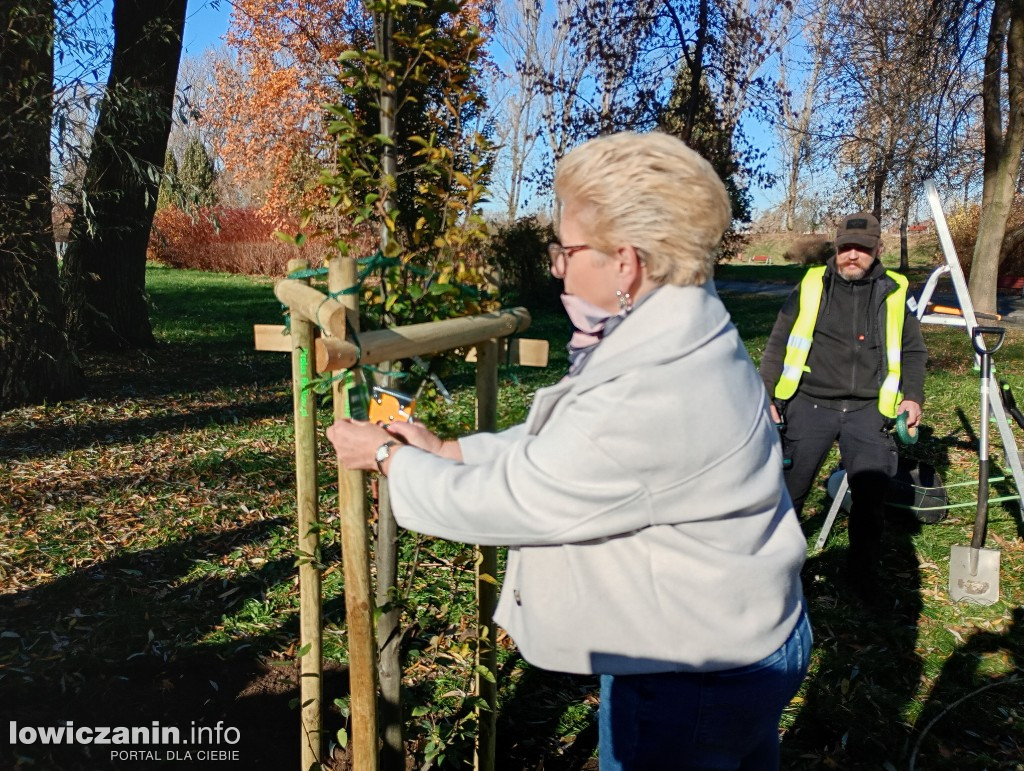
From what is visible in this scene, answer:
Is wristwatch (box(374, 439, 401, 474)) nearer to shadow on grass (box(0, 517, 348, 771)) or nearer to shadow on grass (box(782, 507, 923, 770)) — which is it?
shadow on grass (box(0, 517, 348, 771))

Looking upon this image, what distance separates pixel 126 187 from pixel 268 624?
6740mm

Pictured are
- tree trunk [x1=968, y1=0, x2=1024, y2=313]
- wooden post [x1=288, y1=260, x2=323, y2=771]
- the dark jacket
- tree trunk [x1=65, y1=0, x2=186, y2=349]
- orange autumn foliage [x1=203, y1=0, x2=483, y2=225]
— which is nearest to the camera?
wooden post [x1=288, y1=260, x2=323, y2=771]

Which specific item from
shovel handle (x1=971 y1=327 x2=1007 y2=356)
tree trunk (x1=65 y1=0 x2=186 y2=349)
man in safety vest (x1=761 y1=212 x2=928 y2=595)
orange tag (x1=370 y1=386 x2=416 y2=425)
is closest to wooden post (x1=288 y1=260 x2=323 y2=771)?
orange tag (x1=370 y1=386 x2=416 y2=425)

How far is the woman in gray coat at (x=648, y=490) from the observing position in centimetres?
150

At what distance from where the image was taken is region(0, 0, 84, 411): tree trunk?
6.71 m

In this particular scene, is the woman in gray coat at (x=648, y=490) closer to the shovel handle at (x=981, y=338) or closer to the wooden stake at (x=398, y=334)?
the wooden stake at (x=398, y=334)

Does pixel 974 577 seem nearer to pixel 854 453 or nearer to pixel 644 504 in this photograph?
pixel 854 453

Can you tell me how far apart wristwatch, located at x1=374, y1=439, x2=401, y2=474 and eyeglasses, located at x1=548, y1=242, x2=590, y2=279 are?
48 centimetres

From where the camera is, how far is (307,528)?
231cm

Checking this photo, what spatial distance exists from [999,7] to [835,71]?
7185 millimetres

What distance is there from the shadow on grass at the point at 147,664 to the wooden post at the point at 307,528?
0.53 ft

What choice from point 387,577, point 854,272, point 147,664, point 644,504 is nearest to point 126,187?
point 147,664

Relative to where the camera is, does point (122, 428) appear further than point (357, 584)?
Yes

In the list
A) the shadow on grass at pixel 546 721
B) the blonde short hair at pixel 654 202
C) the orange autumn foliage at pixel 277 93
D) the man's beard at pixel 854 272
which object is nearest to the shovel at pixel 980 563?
the man's beard at pixel 854 272
